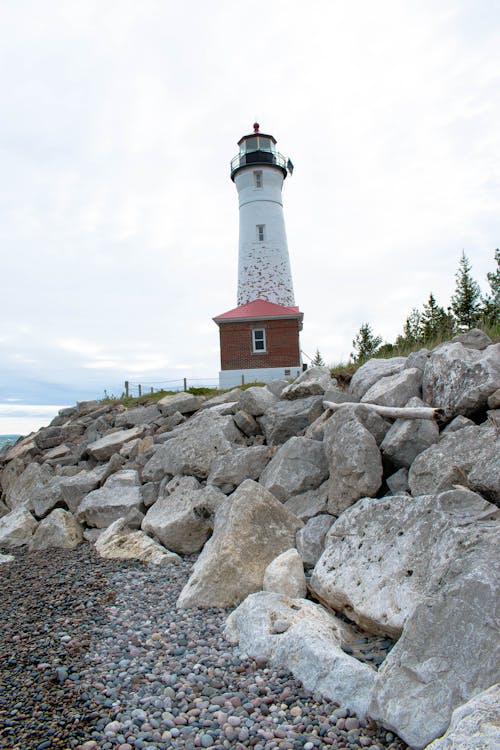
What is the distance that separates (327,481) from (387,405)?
1.50 metres

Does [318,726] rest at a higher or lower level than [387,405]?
lower

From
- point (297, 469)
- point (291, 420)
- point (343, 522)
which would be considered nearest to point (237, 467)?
point (297, 469)

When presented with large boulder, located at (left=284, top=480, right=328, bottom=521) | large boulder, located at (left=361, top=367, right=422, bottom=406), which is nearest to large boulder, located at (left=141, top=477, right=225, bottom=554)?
large boulder, located at (left=284, top=480, right=328, bottom=521)

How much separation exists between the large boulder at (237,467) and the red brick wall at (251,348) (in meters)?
19.3

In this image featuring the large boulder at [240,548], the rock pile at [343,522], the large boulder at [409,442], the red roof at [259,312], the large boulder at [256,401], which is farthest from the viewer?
the red roof at [259,312]

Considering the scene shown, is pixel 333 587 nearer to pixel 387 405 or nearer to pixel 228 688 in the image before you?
pixel 228 688

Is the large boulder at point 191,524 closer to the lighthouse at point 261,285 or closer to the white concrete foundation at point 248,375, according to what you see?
the lighthouse at point 261,285

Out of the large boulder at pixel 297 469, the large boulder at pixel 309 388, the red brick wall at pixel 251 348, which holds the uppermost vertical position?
the red brick wall at pixel 251 348

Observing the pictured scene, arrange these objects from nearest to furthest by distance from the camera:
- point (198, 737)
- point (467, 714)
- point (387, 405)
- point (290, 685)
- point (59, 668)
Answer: point (467, 714)
point (198, 737)
point (290, 685)
point (59, 668)
point (387, 405)

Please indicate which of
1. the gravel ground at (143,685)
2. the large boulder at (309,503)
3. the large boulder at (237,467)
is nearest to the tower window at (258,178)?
the large boulder at (237,467)

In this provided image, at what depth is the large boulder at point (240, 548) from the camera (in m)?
6.14

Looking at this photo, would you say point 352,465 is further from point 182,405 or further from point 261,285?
point 261,285

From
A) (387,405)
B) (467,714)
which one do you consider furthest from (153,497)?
(467,714)

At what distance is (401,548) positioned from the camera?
510 centimetres
